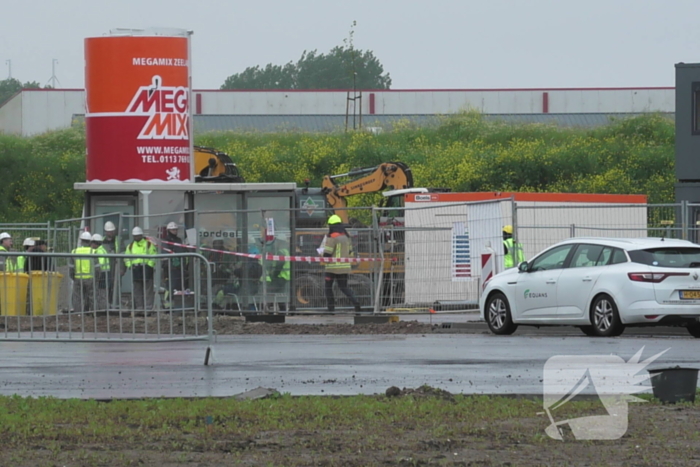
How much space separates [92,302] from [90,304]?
4cm

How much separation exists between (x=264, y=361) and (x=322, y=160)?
45031 millimetres

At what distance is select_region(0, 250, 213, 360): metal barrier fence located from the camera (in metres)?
14.5

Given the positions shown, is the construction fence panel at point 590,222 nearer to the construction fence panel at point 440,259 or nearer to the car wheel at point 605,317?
the construction fence panel at point 440,259

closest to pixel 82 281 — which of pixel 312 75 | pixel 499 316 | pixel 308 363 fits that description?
pixel 308 363

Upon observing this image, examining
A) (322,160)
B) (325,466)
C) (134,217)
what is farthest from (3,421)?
(322,160)

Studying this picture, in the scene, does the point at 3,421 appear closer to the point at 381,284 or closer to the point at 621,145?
the point at 381,284

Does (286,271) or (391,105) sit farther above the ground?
(391,105)

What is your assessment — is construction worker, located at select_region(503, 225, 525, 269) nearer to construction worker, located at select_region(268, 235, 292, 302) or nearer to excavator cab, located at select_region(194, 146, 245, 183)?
construction worker, located at select_region(268, 235, 292, 302)

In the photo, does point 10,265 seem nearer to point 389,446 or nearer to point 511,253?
point 389,446

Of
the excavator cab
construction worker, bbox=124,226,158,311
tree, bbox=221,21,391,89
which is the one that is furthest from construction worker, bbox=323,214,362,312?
tree, bbox=221,21,391,89

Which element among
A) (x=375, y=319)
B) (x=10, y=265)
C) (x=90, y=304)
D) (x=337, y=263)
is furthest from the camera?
(x=337, y=263)

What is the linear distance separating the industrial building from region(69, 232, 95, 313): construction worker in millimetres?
59751

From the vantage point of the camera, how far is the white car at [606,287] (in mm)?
18203

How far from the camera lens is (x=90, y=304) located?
14.9m
